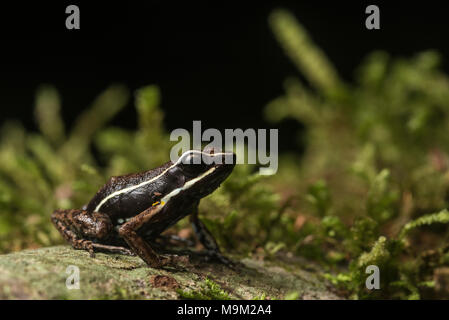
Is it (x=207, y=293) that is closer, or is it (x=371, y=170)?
(x=207, y=293)

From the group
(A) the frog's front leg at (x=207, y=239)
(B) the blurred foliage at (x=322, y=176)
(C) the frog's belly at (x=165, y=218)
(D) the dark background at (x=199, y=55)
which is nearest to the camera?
(C) the frog's belly at (x=165, y=218)

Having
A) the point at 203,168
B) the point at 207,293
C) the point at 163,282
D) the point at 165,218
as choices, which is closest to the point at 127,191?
the point at 165,218

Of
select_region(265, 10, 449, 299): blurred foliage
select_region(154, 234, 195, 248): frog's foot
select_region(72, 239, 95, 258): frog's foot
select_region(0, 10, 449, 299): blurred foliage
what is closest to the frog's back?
select_region(72, 239, 95, 258): frog's foot

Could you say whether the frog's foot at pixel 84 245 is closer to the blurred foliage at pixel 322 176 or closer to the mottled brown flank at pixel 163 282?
the mottled brown flank at pixel 163 282

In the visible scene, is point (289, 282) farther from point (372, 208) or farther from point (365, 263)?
point (372, 208)

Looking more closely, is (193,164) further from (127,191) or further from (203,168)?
(127,191)

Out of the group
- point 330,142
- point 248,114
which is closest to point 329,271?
point 330,142

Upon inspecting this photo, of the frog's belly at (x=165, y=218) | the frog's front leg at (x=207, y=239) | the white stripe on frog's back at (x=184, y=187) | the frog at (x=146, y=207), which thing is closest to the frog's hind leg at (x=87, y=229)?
the frog at (x=146, y=207)

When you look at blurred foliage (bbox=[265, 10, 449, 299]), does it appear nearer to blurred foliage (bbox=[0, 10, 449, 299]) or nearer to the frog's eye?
blurred foliage (bbox=[0, 10, 449, 299])
